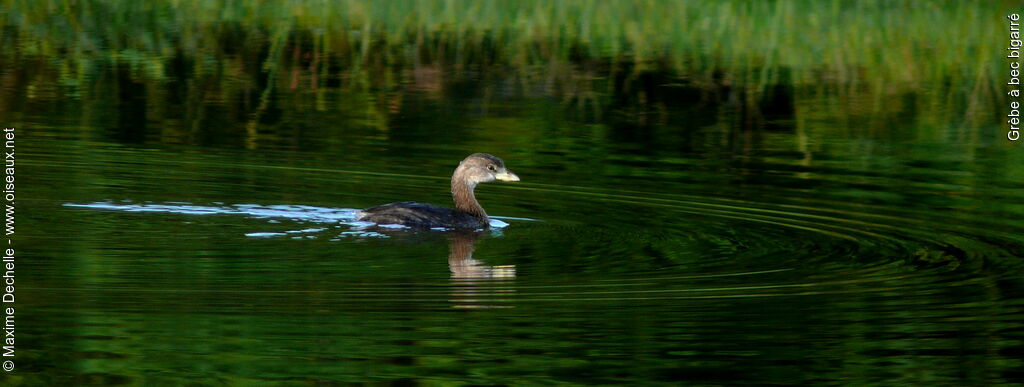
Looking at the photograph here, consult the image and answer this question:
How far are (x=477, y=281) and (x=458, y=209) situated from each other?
3107mm

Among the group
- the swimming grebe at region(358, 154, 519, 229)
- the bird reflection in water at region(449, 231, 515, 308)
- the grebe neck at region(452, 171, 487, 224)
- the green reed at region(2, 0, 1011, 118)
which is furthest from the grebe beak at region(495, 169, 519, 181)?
the green reed at region(2, 0, 1011, 118)

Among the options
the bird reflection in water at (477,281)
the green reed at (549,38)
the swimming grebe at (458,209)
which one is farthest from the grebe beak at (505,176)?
the green reed at (549,38)

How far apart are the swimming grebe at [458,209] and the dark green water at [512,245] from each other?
249 millimetres

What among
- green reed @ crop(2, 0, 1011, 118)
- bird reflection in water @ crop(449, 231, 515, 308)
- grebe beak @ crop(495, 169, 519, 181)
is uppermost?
green reed @ crop(2, 0, 1011, 118)

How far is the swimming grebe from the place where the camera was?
1260cm

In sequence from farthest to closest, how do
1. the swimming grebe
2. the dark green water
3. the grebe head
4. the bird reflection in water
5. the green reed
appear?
1. the green reed
2. the grebe head
3. the swimming grebe
4. the bird reflection in water
5. the dark green water

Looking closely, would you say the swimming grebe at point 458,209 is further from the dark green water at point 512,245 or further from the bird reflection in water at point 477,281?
the bird reflection in water at point 477,281

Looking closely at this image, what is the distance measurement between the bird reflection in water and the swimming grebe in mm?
673

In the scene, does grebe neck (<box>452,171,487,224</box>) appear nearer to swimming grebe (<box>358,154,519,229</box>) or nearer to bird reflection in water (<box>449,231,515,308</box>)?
swimming grebe (<box>358,154,519,229</box>)

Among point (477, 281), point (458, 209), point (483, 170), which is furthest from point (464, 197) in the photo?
point (477, 281)

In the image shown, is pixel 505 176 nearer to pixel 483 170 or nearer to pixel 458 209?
pixel 483 170

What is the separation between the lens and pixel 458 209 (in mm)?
13602

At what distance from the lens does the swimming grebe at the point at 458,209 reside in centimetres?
1260

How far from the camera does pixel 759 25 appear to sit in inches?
1037
